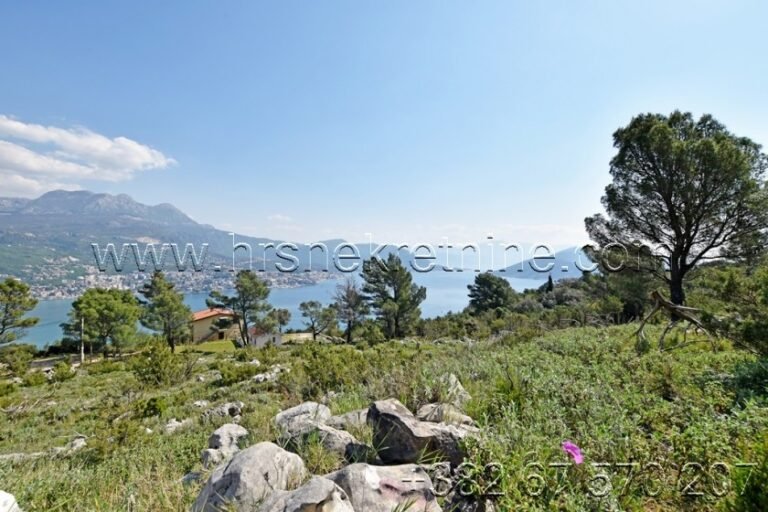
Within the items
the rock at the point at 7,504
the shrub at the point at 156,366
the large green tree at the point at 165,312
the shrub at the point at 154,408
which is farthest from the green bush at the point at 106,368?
the rock at the point at 7,504

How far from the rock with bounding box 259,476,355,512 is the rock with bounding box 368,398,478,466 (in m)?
0.75

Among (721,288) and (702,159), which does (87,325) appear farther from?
(702,159)

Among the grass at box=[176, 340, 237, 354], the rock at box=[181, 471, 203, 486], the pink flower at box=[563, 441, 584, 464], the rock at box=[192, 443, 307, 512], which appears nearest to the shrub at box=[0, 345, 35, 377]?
the grass at box=[176, 340, 237, 354]

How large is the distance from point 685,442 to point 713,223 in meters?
14.4

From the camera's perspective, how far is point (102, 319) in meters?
26.5

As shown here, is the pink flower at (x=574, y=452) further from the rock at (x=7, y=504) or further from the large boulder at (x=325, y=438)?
the rock at (x=7, y=504)

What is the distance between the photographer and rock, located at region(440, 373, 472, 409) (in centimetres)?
326

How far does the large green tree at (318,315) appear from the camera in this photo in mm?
31328

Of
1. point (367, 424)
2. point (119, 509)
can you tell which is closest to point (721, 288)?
point (367, 424)

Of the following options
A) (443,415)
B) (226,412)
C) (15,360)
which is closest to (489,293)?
(226,412)

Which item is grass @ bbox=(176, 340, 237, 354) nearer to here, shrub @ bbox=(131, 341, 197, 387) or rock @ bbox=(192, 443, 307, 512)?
shrub @ bbox=(131, 341, 197, 387)

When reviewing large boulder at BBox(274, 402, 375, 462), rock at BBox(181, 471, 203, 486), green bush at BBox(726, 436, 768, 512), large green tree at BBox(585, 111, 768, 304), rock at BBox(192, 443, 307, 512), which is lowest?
rock at BBox(181, 471, 203, 486)

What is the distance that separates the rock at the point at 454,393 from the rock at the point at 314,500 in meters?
1.72

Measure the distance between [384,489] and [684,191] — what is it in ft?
49.0
